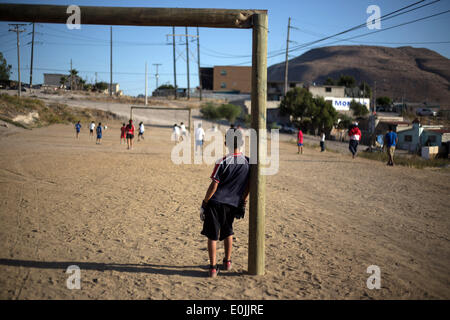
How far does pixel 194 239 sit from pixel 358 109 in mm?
70876

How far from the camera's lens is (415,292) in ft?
13.7

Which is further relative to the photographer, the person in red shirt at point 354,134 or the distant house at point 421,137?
the distant house at point 421,137

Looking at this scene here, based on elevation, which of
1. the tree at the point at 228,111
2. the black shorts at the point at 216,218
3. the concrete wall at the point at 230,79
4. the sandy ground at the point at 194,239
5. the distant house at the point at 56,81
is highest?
the concrete wall at the point at 230,79

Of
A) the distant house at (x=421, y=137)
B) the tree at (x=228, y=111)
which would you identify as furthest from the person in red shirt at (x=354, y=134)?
the tree at (x=228, y=111)

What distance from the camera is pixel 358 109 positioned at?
231 ft

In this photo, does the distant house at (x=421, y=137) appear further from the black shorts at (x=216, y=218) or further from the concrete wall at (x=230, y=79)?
the concrete wall at (x=230, y=79)

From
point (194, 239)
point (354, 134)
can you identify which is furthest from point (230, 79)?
point (194, 239)

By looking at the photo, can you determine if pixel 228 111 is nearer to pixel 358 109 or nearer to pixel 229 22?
pixel 358 109

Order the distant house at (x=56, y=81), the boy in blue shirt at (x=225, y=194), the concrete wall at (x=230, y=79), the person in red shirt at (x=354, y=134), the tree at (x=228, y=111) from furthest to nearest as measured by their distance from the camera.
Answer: the concrete wall at (x=230, y=79) → the tree at (x=228, y=111) → the person in red shirt at (x=354, y=134) → the distant house at (x=56, y=81) → the boy in blue shirt at (x=225, y=194)

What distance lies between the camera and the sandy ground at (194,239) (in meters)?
4.28

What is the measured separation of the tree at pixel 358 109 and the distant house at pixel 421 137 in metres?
32.8

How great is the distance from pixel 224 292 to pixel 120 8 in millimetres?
3807

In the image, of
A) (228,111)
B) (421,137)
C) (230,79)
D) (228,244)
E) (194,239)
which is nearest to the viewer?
(228,244)

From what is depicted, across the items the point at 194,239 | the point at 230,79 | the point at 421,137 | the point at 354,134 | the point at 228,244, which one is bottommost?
the point at 194,239
